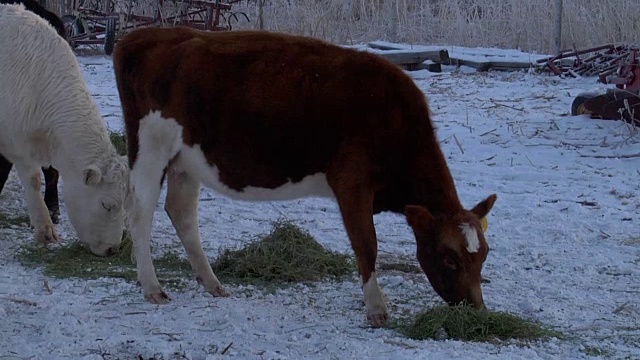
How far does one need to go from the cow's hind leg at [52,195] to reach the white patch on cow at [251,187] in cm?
280

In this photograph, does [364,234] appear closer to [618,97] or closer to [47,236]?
[47,236]

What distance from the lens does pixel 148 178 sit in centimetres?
562

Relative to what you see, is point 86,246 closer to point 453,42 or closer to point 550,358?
point 550,358

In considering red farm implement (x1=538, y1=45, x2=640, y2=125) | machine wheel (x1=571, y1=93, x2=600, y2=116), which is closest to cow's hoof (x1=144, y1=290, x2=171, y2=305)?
red farm implement (x1=538, y1=45, x2=640, y2=125)

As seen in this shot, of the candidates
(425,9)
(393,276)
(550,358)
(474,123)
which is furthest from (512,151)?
(425,9)

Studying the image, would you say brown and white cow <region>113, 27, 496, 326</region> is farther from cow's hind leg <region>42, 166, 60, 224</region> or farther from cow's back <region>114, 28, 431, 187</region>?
cow's hind leg <region>42, 166, 60, 224</region>

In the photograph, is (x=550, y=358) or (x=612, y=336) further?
(x=612, y=336)

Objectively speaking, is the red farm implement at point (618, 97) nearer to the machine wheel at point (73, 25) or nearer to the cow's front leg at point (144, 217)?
the cow's front leg at point (144, 217)

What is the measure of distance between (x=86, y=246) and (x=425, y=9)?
15406 mm

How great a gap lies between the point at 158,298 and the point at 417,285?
1662 mm

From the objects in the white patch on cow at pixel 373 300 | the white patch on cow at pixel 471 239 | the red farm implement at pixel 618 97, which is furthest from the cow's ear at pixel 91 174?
the red farm implement at pixel 618 97

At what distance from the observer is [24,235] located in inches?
291

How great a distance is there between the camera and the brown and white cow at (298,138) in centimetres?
516

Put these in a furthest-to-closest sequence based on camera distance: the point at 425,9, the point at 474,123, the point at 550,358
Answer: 1. the point at 425,9
2. the point at 474,123
3. the point at 550,358
